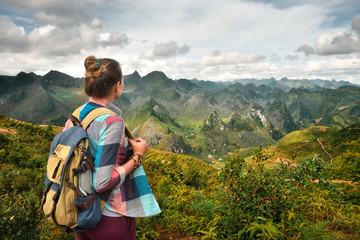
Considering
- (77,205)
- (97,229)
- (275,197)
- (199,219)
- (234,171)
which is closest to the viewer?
(77,205)

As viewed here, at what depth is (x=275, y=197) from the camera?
3.33 meters

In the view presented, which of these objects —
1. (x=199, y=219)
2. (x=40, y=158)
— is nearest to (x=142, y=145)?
(x=199, y=219)

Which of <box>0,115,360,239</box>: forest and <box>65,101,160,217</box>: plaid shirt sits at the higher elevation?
<box>65,101,160,217</box>: plaid shirt

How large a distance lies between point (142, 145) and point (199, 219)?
316cm

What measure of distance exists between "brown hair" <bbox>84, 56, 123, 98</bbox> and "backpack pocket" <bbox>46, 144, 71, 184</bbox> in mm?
627

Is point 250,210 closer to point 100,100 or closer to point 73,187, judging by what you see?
point 73,187

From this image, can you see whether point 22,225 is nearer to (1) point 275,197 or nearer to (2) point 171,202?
(2) point 171,202

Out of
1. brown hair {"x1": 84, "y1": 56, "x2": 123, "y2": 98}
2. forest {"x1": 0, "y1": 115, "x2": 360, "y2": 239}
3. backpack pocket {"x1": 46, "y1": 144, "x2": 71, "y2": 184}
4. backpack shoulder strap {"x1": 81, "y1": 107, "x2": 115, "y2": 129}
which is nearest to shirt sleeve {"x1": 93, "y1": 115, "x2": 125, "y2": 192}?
backpack shoulder strap {"x1": 81, "y1": 107, "x2": 115, "y2": 129}

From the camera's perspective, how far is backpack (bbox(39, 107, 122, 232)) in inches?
69.1

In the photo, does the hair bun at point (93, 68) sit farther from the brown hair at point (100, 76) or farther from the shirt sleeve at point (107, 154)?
the shirt sleeve at point (107, 154)

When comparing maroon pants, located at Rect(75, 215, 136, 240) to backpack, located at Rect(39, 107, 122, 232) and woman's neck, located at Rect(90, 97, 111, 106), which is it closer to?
backpack, located at Rect(39, 107, 122, 232)

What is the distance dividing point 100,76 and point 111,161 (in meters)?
0.87

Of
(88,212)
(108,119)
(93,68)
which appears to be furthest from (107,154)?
(93,68)

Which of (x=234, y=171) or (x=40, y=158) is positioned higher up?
(x=234, y=171)
